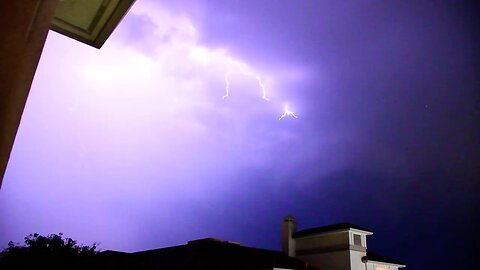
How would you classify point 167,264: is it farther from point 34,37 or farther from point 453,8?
point 34,37

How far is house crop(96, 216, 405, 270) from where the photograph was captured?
2469cm

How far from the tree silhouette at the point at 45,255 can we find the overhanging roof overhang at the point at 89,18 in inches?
1069

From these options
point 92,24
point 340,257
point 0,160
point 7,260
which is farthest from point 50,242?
point 0,160

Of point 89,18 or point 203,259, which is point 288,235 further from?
point 89,18

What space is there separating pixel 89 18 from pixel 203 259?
74.9 feet

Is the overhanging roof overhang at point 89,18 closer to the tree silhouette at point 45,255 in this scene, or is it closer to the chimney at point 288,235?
the tree silhouette at point 45,255

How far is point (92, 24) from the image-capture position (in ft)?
14.5

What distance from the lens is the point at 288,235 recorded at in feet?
99.5

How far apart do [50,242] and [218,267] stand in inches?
558

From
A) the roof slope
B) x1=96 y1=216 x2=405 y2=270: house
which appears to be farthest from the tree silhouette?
the roof slope

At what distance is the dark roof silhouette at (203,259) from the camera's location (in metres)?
24.1

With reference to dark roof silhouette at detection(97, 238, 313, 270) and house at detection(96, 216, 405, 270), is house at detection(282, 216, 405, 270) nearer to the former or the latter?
house at detection(96, 216, 405, 270)

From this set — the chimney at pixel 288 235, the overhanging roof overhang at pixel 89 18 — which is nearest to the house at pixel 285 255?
the chimney at pixel 288 235

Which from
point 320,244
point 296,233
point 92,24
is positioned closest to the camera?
point 92,24
